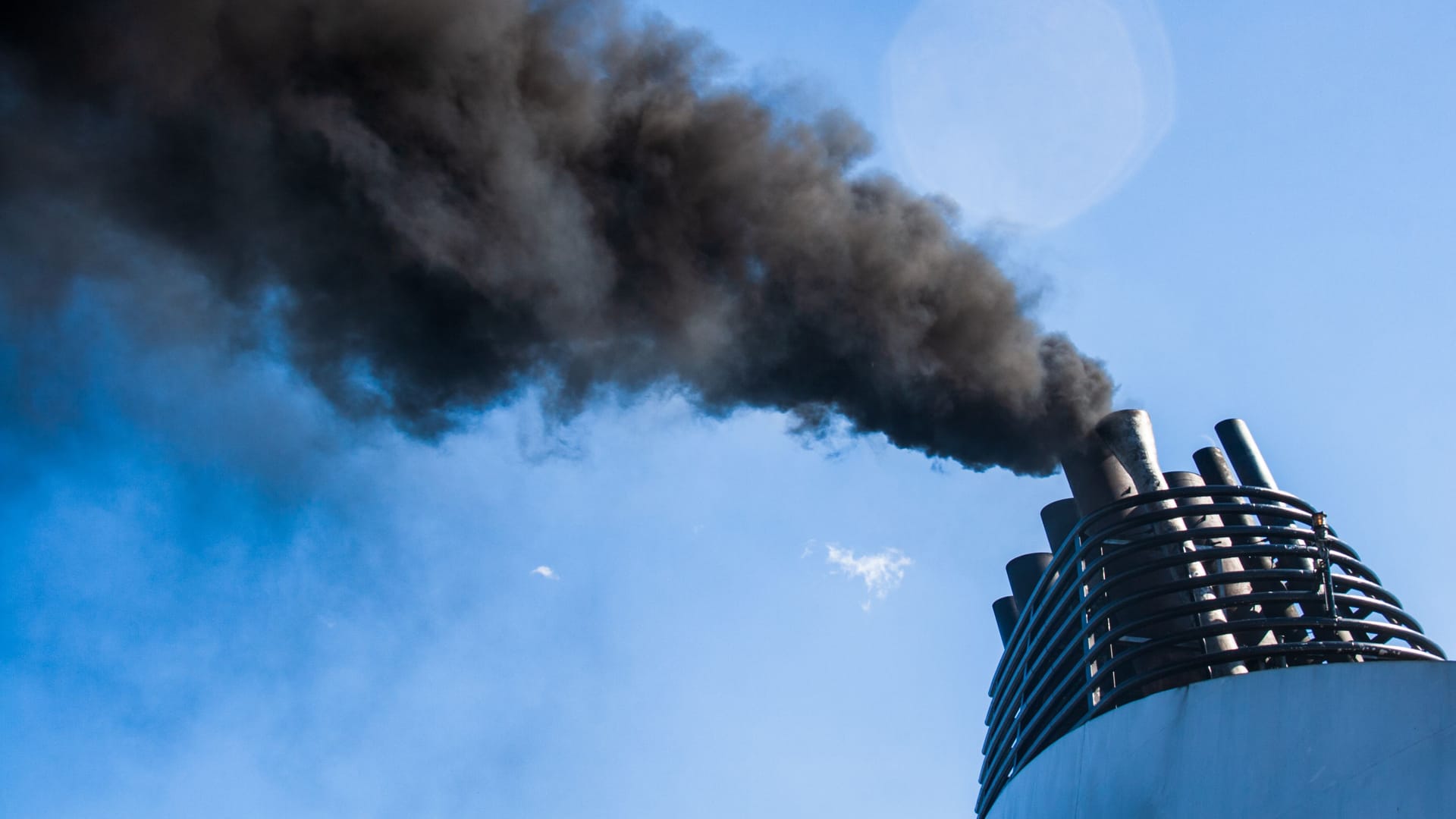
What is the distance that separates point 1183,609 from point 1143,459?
3806mm

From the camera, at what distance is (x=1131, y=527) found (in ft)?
48.0

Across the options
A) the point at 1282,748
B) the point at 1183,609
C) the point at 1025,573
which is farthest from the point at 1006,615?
Answer: the point at 1282,748

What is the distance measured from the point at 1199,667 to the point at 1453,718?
555 cm

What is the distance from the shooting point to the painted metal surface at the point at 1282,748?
26.2ft

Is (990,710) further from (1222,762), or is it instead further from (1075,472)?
(1222,762)

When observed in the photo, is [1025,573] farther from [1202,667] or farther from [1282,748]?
[1282,748]

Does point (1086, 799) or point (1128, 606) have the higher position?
point (1128, 606)

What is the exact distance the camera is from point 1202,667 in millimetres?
13266

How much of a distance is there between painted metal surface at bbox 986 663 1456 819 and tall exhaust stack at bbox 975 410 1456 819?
16 mm

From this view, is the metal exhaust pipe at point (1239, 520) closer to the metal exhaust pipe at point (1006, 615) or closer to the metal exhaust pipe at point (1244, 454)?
the metal exhaust pipe at point (1244, 454)

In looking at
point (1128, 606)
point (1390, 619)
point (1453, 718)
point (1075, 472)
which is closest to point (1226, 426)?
point (1075, 472)

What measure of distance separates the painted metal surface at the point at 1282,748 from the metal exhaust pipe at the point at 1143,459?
354 centimetres

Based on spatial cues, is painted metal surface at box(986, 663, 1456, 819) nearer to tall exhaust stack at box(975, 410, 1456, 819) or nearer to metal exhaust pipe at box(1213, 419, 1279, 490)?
tall exhaust stack at box(975, 410, 1456, 819)

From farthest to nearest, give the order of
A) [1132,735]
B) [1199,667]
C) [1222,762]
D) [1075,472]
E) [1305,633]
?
1. [1075,472]
2. [1305,633]
3. [1199,667]
4. [1132,735]
5. [1222,762]
